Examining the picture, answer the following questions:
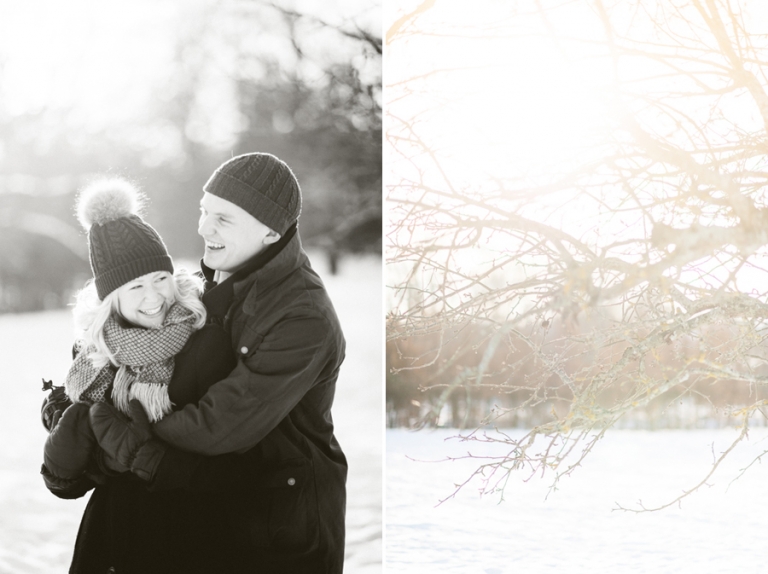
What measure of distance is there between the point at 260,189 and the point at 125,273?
35 centimetres

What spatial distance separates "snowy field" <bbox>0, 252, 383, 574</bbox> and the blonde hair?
0.95 meters

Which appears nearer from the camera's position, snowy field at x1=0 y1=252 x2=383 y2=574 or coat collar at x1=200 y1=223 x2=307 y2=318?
coat collar at x1=200 y1=223 x2=307 y2=318

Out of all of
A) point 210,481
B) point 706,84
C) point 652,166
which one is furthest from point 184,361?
point 706,84

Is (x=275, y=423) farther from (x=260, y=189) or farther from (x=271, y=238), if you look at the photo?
(x=260, y=189)

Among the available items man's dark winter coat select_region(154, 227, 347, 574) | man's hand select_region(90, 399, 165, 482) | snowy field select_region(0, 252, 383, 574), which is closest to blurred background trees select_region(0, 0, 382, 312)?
snowy field select_region(0, 252, 383, 574)

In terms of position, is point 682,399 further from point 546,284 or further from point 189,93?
point 189,93

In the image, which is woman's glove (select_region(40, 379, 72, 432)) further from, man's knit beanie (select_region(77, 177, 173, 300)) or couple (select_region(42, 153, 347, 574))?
man's knit beanie (select_region(77, 177, 173, 300))

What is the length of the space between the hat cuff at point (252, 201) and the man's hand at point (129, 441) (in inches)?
19.5

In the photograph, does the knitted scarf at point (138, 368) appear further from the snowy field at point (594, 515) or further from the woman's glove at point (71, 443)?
the snowy field at point (594, 515)

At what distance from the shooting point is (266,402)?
→ 5.41ft

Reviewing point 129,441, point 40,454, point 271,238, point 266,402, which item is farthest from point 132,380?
point 40,454

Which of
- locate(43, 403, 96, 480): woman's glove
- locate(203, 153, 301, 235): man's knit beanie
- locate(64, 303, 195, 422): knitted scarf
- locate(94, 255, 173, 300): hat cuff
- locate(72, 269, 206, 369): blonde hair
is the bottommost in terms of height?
locate(43, 403, 96, 480): woman's glove

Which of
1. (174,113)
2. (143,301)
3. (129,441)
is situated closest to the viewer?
(129,441)

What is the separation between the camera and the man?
1651mm
